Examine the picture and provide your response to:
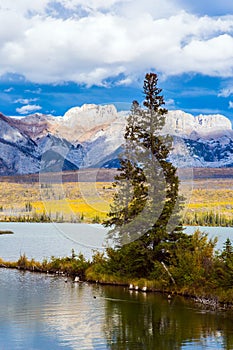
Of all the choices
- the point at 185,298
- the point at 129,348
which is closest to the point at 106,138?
the point at 185,298

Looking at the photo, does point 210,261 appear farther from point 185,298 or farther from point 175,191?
point 175,191

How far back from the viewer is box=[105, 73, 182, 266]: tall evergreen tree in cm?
3275

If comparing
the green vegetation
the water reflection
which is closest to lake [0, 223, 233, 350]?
the water reflection

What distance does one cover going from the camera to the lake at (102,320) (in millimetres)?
19484

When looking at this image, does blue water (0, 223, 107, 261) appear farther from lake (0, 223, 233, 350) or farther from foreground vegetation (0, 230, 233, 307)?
lake (0, 223, 233, 350)

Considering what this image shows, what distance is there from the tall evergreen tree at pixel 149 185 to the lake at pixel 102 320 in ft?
12.5

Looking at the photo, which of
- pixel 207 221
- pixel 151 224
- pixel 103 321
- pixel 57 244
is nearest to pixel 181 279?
pixel 151 224

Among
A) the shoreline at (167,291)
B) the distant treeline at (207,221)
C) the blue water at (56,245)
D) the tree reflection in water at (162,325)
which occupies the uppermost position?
the distant treeline at (207,221)

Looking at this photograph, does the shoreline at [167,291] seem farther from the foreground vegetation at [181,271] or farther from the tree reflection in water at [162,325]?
the tree reflection in water at [162,325]

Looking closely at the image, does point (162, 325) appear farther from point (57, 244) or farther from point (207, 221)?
point (207, 221)

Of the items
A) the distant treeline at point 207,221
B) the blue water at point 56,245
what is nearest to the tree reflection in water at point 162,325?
the blue water at point 56,245

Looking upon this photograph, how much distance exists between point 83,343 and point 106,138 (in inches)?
1081

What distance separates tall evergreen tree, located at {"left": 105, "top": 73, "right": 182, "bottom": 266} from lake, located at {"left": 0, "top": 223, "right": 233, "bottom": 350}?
381cm

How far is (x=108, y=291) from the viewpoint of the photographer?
105 feet
